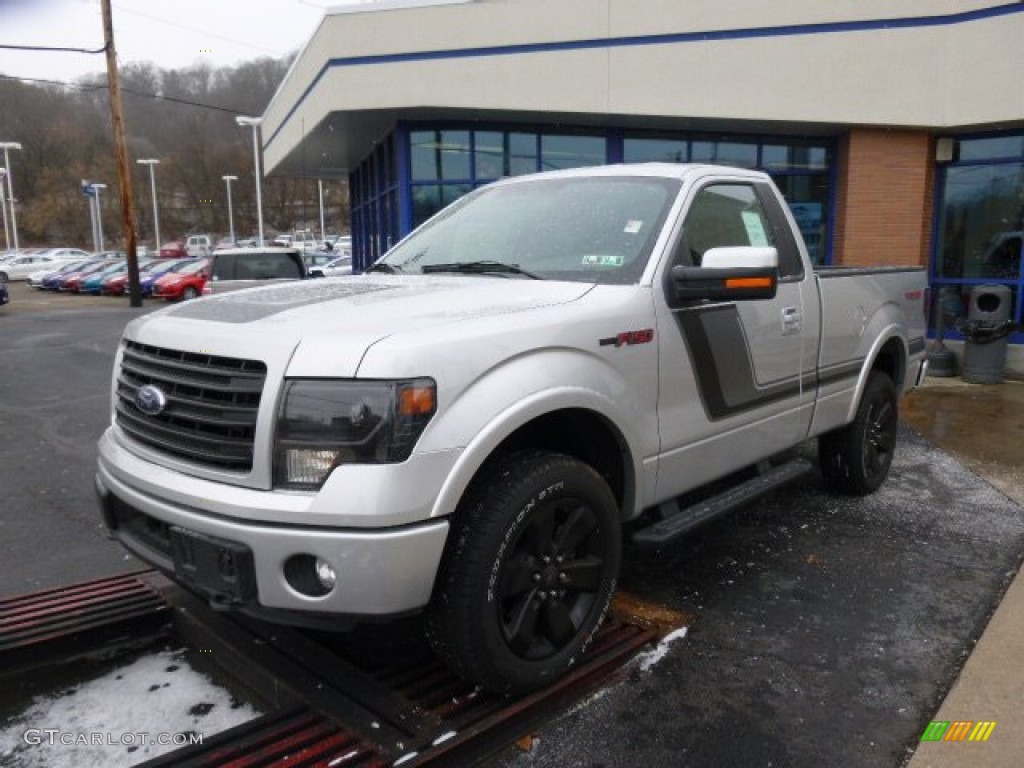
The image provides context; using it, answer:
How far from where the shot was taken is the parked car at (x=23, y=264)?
46.1 m

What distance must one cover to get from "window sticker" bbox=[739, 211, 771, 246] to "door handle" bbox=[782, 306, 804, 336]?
14.9 inches

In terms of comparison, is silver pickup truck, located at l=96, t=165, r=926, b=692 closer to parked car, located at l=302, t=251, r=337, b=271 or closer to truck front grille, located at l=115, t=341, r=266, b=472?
truck front grille, located at l=115, t=341, r=266, b=472

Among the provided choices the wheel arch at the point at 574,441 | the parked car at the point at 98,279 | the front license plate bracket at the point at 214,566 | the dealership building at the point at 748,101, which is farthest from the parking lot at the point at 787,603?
the parked car at the point at 98,279

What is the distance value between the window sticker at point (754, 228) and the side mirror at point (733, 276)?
1000mm

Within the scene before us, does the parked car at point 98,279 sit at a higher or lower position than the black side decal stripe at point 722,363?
lower

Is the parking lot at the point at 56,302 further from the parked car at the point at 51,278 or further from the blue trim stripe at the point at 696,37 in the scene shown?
the blue trim stripe at the point at 696,37

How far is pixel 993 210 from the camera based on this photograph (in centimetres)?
1170

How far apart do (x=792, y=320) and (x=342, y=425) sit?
2682 mm

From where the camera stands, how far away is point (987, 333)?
1004cm

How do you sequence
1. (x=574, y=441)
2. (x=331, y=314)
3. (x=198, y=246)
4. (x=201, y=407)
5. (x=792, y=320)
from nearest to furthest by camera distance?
(x=201, y=407), (x=331, y=314), (x=574, y=441), (x=792, y=320), (x=198, y=246)

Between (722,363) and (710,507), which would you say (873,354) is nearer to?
(722,363)

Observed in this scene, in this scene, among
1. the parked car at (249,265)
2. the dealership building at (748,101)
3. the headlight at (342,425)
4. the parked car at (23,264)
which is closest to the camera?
the headlight at (342,425)

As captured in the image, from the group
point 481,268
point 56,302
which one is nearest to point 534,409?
point 481,268

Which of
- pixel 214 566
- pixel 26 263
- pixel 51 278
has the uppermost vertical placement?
pixel 214 566
